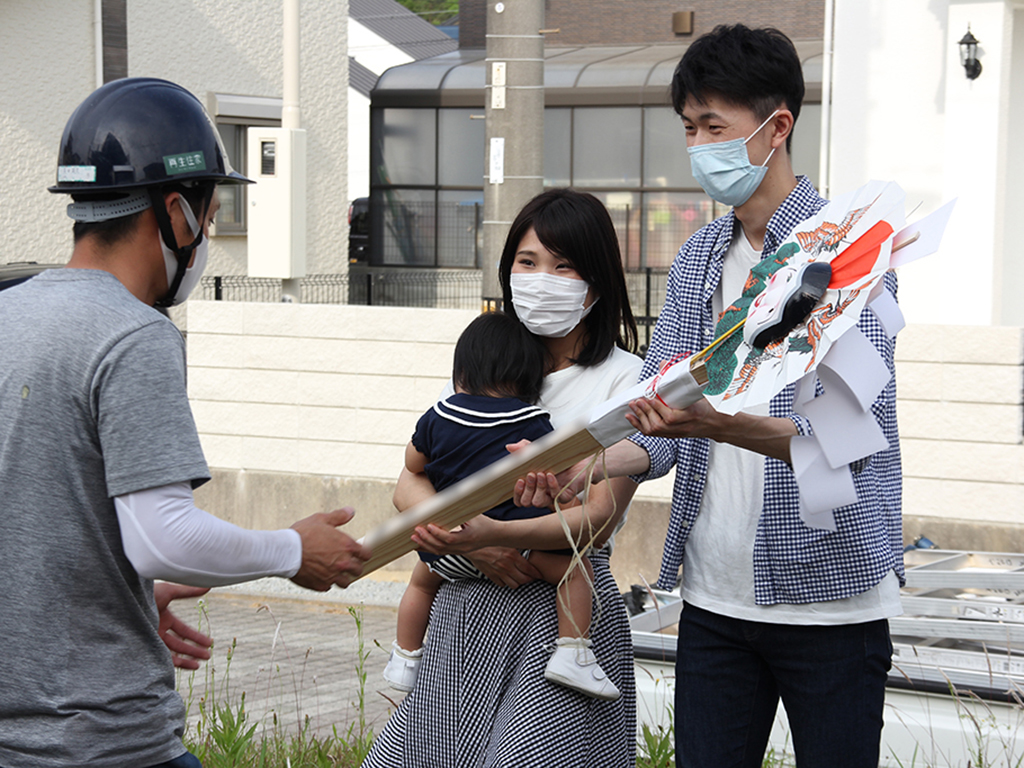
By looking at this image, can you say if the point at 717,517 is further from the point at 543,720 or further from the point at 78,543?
the point at 78,543

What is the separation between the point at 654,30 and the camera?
2261cm

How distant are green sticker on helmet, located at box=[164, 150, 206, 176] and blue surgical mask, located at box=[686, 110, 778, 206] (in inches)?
41.0

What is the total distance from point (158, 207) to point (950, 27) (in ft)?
26.6

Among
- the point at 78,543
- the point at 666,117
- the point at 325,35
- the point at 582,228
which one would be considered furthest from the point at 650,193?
the point at 78,543

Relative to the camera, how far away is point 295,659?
244 inches

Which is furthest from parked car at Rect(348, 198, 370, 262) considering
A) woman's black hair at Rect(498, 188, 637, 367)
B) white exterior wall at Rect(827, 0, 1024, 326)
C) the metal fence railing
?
woman's black hair at Rect(498, 188, 637, 367)

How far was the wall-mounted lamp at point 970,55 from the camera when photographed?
8633 mm

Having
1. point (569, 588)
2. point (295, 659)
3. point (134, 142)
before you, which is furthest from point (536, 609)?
point (295, 659)

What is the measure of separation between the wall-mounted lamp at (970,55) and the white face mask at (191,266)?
777 centimetres

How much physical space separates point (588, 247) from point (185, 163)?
45.6 inches

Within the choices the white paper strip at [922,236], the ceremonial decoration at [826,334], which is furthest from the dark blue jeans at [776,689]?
the white paper strip at [922,236]

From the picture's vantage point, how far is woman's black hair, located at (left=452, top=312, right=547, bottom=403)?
2.81 metres

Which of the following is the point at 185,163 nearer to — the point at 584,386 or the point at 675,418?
the point at 675,418

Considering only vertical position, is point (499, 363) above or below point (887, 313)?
below
